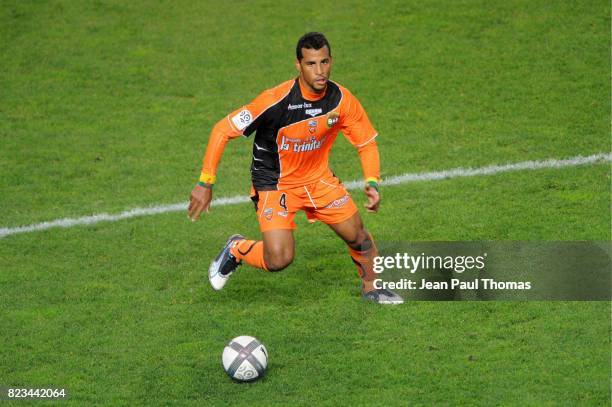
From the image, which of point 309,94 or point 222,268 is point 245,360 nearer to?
point 222,268

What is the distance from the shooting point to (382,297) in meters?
9.75

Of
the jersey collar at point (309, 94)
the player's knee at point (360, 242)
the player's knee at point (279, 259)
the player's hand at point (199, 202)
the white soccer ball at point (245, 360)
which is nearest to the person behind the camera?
the white soccer ball at point (245, 360)

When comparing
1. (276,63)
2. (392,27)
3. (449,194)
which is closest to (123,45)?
(276,63)

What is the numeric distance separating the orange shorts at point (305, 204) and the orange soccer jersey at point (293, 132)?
0.22ft

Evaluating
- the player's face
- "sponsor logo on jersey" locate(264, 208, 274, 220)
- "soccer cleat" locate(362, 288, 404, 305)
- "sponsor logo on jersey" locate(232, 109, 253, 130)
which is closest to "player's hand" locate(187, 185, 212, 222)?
"sponsor logo on jersey" locate(232, 109, 253, 130)

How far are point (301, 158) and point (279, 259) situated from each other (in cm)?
89

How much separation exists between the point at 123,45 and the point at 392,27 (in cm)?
377

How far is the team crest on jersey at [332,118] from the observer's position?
31.1 feet

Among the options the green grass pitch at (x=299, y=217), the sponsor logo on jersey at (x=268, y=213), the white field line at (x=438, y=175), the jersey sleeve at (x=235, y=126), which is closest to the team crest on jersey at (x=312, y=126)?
the jersey sleeve at (x=235, y=126)

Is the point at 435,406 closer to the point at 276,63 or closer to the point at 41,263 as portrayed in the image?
the point at 41,263

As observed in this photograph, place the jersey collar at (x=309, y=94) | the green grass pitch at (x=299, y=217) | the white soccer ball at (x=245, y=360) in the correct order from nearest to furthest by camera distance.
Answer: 1. the white soccer ball at (x=245, y=360)
2. the green grass pitch at (x=299, y=217)
3. the jersey collar at (x=309, y=94)

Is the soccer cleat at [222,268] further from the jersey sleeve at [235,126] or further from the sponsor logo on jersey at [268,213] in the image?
the jersey sleeve at [235,126]

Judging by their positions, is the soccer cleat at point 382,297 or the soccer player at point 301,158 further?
the soccer cleat at point 382,297

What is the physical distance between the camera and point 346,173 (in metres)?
12.5
